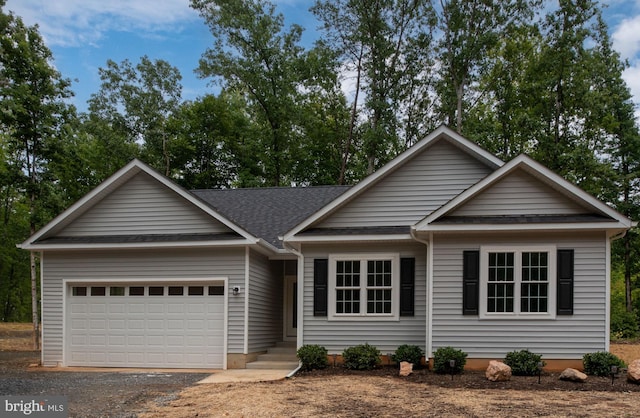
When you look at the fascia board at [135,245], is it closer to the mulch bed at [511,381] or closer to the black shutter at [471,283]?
the mulch bed at [511,381]

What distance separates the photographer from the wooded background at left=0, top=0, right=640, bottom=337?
1051 inches

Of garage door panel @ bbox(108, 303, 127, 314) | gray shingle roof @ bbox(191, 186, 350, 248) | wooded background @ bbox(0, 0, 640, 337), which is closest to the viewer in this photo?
garage door panel @ bbox(108, 303, 127, 314)

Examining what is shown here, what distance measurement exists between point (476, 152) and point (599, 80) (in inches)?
748

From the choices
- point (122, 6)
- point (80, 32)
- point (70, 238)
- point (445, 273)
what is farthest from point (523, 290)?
point (80, 32)

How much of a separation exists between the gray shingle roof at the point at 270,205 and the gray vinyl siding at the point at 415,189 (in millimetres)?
2252

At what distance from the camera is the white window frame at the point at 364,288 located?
13.3 m

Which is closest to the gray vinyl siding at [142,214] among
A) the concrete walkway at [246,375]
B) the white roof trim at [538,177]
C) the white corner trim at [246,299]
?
the white corner trim at [246,299]

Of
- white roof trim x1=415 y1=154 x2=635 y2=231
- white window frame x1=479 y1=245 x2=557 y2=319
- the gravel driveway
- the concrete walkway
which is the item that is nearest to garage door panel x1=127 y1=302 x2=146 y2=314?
the gravel driveway

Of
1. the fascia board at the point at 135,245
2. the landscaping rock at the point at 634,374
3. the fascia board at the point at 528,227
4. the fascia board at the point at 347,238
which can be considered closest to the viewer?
the landscaping rock at the point at 634,374

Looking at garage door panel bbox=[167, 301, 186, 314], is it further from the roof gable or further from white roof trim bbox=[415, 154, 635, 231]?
the roof gable

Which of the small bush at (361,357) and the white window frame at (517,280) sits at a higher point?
the white window frame at (517,280)

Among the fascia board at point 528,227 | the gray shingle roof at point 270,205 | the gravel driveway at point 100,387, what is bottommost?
the gravel driveway at point 100,387

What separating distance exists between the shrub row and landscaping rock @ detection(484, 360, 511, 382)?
71cm

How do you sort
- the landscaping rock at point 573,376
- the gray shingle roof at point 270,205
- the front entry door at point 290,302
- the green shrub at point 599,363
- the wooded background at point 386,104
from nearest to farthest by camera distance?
the landscaping rock at point 573,376, the green shrub at point 599,363, the gray shingle roof at point 270,205, the front entry door at point 290,302, the wooded background at point 386,104
